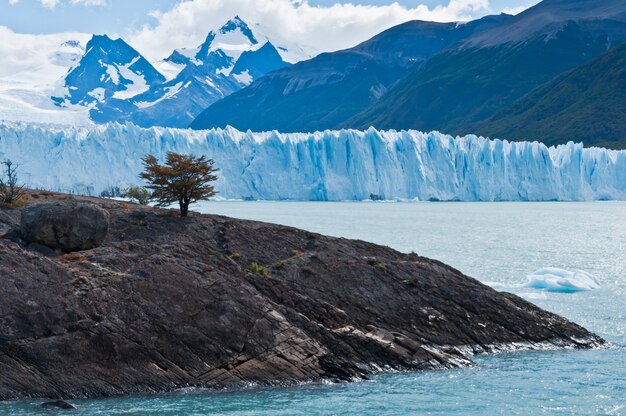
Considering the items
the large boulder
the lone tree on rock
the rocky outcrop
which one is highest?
the lone tree on rock

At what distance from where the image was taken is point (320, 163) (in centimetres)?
12088

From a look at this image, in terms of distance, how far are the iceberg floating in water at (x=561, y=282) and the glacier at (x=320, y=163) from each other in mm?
75094

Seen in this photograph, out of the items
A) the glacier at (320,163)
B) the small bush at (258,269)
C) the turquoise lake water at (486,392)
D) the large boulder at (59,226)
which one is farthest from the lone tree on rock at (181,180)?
the glacier at (320,163)

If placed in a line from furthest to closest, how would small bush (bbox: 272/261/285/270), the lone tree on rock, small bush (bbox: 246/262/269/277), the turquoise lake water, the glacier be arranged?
1. the glacier
2. the lone tree on rock
3. small bush (bbox: 272/261/285/270)
4. small bush (bbox: 246/262/269/277)
5. the turquoise lake water

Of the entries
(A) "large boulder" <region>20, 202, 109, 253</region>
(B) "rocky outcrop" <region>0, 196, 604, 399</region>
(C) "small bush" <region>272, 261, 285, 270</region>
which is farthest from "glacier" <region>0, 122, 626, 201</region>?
(A) "large boulder" <region>20, 202, 109, 253</region>

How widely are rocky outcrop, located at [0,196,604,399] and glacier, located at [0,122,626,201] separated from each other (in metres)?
87.4

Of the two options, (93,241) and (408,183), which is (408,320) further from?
(408,183)

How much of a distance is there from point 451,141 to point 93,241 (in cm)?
10287

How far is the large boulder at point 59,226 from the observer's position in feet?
81.0

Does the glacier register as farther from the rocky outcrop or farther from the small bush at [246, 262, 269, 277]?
the small bush at [246, 262, 269, 277]

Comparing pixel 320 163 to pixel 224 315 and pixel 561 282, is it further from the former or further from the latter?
pixel 224 315

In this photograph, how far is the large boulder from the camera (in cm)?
2470

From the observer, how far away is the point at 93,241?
25359mm

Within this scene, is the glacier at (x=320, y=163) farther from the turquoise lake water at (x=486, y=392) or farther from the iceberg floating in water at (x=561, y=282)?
the turquoise lake water at (x=486, y=392)
